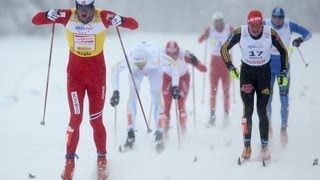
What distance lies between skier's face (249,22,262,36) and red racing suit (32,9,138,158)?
1906 millimetres

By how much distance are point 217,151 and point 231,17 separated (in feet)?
107

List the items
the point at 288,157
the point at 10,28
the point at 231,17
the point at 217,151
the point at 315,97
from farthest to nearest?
the point at 231,17, the point at 10,28, the point at 315,97, the point at 217,151, the point at 288,157

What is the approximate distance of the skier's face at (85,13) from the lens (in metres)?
6.99

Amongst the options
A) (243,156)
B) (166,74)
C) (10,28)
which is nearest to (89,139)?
(166,74)

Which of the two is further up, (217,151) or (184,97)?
(184,97)

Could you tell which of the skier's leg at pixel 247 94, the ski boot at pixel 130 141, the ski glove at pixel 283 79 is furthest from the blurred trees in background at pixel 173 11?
the ski glove at pixel 283 79

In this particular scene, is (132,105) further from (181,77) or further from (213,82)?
(213,82)

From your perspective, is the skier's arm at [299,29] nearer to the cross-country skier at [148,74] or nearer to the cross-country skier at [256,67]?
the cross-country skier at [256,67]

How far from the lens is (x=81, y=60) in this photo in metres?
7.23

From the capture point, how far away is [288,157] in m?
8.75

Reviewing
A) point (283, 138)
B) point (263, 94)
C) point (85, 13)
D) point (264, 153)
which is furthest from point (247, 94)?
point (85, 13)

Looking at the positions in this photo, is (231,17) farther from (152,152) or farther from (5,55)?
(152,152)

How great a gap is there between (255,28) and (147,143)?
12.6 ft

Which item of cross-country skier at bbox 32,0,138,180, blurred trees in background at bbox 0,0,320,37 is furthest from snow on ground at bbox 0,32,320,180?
blurred trees in background at bbox 0,0,320,37
